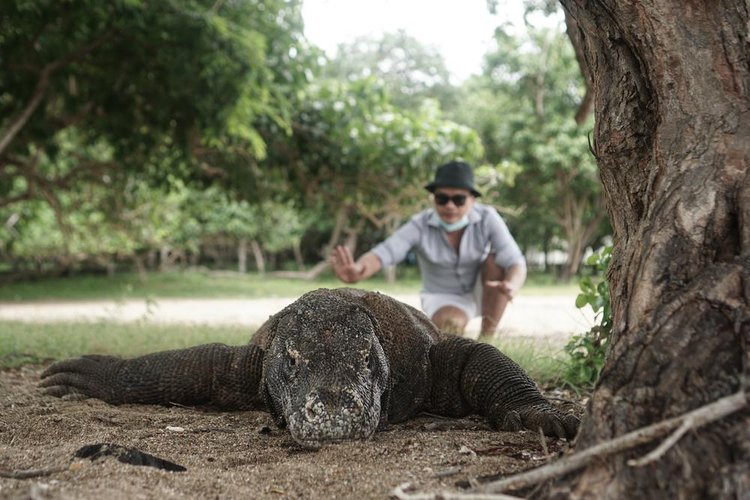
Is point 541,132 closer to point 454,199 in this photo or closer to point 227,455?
point 454,199

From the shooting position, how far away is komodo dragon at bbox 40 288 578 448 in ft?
7.43

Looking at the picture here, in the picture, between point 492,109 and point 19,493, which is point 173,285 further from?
point 19,493

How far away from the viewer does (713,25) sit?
2.03 m

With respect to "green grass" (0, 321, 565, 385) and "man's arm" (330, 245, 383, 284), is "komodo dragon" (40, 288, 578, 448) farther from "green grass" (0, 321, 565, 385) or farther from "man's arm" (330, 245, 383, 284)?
"green grass" (0, 321, 565, 385)

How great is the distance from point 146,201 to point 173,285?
5.29 m

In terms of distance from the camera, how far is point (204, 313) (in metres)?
10.5

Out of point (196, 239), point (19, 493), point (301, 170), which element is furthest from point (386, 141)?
point (196, 239)

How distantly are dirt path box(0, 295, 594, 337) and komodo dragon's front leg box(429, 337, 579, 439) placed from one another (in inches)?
→ 167

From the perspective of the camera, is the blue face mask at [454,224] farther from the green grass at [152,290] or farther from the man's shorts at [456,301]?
the green grass at [152,290]

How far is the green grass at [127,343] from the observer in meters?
4.23

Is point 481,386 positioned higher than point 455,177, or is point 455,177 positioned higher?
point 455,177

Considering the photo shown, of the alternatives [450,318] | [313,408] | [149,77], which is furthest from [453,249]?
[149,77]

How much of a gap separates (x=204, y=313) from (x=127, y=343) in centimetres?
530

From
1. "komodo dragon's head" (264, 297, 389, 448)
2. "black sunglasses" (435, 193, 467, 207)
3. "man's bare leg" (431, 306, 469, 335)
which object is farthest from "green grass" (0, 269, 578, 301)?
"komodo dragon's head" (264, 297, 389, 448)
